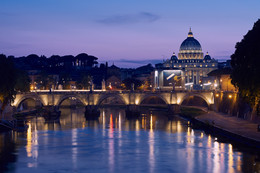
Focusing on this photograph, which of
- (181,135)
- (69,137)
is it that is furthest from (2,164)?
(181,135)

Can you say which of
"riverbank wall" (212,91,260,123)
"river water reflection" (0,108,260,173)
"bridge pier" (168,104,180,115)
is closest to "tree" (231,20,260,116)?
"river water reflection" (0,108,260,173)

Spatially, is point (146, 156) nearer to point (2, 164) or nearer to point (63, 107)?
point (2, 164)

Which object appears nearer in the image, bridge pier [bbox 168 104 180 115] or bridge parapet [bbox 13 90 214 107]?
bridge parapet [bbox 13 90 214 107]

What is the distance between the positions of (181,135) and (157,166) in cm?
1952

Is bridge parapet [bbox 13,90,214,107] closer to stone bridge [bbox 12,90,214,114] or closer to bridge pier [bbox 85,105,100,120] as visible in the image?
stone bridge [bbox 12,90,214,114]

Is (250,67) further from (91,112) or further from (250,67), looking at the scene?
(91,112)

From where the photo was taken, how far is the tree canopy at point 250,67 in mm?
49719

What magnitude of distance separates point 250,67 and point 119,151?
1713 cm

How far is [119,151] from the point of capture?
4888 cm

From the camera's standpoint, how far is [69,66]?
196m

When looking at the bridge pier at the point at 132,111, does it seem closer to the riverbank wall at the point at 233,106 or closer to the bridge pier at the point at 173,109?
the bridge pier at the point at 173,109

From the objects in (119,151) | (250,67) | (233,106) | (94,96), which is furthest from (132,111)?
(119,151)

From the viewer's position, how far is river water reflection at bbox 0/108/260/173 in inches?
1623

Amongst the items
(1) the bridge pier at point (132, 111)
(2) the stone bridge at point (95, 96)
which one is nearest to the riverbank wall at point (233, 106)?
(2) the stone bridge at point (95, 96)
